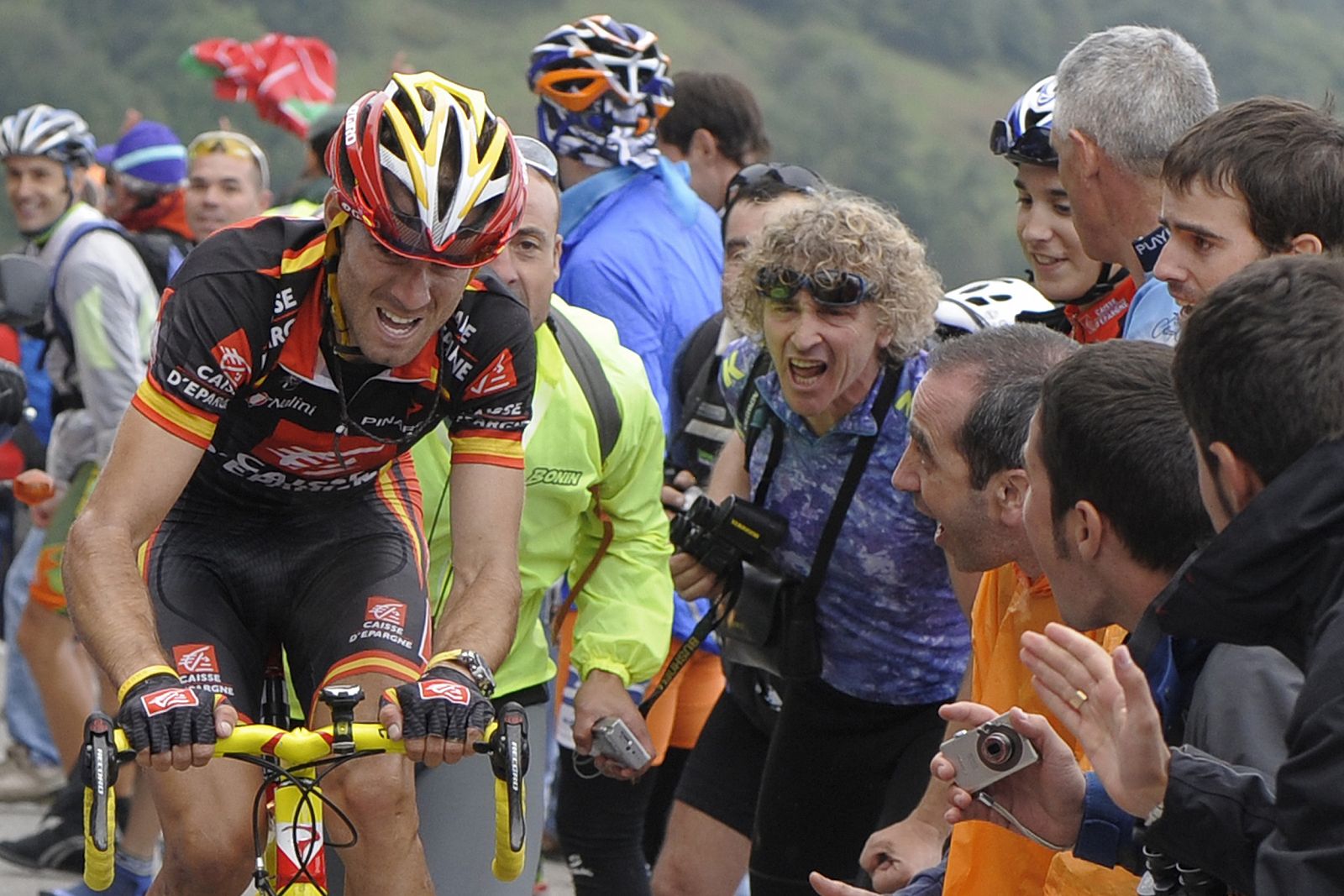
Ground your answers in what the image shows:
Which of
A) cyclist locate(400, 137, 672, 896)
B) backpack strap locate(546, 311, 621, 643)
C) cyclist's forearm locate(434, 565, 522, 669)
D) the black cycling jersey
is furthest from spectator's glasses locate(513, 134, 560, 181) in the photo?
cyclist's forearm locate(434, 565, 522, 669)

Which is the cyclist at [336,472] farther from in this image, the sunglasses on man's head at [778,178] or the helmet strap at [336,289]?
the sunglasses on man's head at [778,178]

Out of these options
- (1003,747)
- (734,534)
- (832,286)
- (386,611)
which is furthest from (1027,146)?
(1003,747)

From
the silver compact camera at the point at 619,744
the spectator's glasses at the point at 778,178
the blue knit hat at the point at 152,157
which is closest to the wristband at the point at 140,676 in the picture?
the silver compact camera at the point at 619,744

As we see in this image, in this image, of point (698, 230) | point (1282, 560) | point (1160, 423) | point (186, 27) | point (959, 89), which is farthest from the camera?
point (959, 89)

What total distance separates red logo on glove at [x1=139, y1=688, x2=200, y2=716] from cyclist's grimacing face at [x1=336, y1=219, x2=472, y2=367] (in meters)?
0.84

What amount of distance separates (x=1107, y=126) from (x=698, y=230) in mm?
2754

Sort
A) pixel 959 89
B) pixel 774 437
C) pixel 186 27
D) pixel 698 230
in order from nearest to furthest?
pixel 774 437 → pixel 698 230 → pixel 186 27 → pixel 959 89

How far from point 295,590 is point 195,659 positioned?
37 cm

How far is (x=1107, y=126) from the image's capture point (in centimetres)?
418

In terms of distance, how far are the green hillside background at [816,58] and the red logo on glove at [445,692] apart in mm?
25983

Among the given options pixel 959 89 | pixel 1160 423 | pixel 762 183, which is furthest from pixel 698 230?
pixel 959 89

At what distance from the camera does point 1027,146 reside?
4.64 metres

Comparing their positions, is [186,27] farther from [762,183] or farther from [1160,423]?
[1160,423]

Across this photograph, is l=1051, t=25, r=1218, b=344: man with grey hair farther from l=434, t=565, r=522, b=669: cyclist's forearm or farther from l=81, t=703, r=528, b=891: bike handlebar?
l=81, t=703, r=528, b=891: bike handlebar
